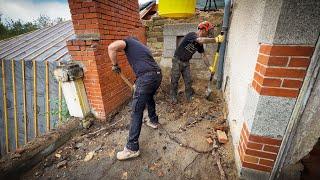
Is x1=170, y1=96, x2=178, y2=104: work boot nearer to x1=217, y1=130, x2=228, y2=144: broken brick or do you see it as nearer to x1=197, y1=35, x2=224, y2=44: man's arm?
x1=197, y1=35, x2=224, y2=44: man's arm

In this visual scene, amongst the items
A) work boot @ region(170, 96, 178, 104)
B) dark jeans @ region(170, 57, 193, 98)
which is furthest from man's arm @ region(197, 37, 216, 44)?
work boot @ region(170, 96, 178, 104)

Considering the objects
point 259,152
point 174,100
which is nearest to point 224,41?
point 174,100

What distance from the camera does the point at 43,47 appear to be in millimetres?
5109

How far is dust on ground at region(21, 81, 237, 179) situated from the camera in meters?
2.53

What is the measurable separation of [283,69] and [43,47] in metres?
5.51

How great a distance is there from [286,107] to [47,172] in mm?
3058

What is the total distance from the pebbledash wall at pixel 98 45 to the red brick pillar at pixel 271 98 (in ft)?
8.35

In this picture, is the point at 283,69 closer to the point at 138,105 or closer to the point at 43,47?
the point at 138,105

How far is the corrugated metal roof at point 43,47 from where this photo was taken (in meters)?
4.50

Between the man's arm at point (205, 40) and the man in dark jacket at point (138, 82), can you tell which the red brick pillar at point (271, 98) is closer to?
the man in dark jacket at point (138, 82)

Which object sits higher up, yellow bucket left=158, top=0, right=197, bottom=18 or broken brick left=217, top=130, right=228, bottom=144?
yellow bucket left=158, top=0, right=197, bottom=18

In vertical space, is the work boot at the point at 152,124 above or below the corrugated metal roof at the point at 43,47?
below

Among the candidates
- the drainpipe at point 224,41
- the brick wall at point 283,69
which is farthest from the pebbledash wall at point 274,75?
the drainpipe at point 224,41

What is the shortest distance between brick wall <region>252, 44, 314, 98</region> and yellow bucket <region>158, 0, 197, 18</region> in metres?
1.68
